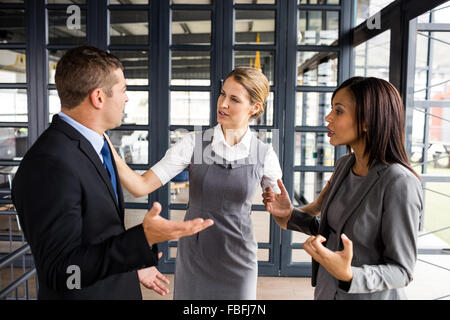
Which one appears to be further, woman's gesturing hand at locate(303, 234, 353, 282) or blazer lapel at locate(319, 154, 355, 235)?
blazer lapel at locate(319, 154, 355, 235)

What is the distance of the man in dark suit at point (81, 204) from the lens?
965 millimetres

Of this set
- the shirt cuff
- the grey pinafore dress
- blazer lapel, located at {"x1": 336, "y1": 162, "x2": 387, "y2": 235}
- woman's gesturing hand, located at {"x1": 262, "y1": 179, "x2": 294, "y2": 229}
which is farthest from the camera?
the shirt cuff

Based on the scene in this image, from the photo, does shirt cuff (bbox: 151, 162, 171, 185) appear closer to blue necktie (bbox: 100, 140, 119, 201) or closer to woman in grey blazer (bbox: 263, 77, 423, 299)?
blue necktie (bbox: 100, 140, 119, 201)

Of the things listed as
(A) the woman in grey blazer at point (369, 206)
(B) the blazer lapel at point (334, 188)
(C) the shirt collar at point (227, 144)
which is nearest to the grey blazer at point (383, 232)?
(A) the woman in grey blazer at point (369, 206)

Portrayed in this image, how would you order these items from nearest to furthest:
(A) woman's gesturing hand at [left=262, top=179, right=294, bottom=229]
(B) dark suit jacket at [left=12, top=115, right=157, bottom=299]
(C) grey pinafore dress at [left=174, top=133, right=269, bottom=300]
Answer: (B) dark suit jacket at [left=12, top=115, right=157, bottom=299], (A) woman's gesturing hand at [left=262, top=179, right=294, bottom=229], (C) grey pinafore dress at [left=174, top=133, right=269, bottom=300]

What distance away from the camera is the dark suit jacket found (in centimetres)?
96

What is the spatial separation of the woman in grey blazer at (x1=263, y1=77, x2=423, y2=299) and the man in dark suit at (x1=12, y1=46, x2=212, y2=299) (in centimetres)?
54

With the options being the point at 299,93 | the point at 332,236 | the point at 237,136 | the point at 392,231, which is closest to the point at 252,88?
the point at 237,136

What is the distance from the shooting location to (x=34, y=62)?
3.68 m

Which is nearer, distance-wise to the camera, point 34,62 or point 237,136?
point 237,136

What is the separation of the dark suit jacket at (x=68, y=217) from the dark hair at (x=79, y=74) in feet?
0.35

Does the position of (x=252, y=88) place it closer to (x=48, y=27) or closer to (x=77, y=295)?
(x=77, y=295)

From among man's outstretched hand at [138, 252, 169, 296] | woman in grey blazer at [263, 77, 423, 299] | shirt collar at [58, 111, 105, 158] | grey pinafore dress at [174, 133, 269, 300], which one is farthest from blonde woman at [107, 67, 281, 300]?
shirt collar at [58, 111, 105, 158]

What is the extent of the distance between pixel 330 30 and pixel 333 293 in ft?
9.55
